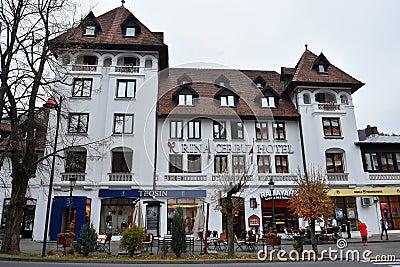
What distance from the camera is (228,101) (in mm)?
31812

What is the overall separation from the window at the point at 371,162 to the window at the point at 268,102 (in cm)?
978

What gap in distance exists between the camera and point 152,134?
1101 inches

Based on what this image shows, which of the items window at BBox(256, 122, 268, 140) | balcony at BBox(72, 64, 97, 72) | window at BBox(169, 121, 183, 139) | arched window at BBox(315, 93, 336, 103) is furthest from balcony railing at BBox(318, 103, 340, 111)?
balcony at BBox(72, 64, 97, 72)

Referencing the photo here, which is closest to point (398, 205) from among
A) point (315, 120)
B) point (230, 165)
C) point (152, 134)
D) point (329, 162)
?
point (329, 162)

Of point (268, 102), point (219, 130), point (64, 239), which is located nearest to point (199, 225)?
point (64, 239)

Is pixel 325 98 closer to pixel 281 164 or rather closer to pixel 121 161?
pixel 281 164

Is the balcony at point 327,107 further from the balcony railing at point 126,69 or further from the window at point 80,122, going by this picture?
the window at point 80,122

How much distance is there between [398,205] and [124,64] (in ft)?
91.9

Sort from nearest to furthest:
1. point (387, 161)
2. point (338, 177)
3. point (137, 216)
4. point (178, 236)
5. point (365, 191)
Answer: point (178, 236) < point (137, 216) < point (365, 191) < point (338, 177) < point (387, 161)

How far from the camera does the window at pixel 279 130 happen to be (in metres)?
31.1

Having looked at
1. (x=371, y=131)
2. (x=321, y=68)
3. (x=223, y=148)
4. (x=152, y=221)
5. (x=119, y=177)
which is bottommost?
(x=152, y=221)

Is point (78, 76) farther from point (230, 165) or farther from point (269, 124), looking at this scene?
point (269, 124)

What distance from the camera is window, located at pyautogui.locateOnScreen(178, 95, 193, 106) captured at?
30891 millimetres

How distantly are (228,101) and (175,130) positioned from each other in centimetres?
608
